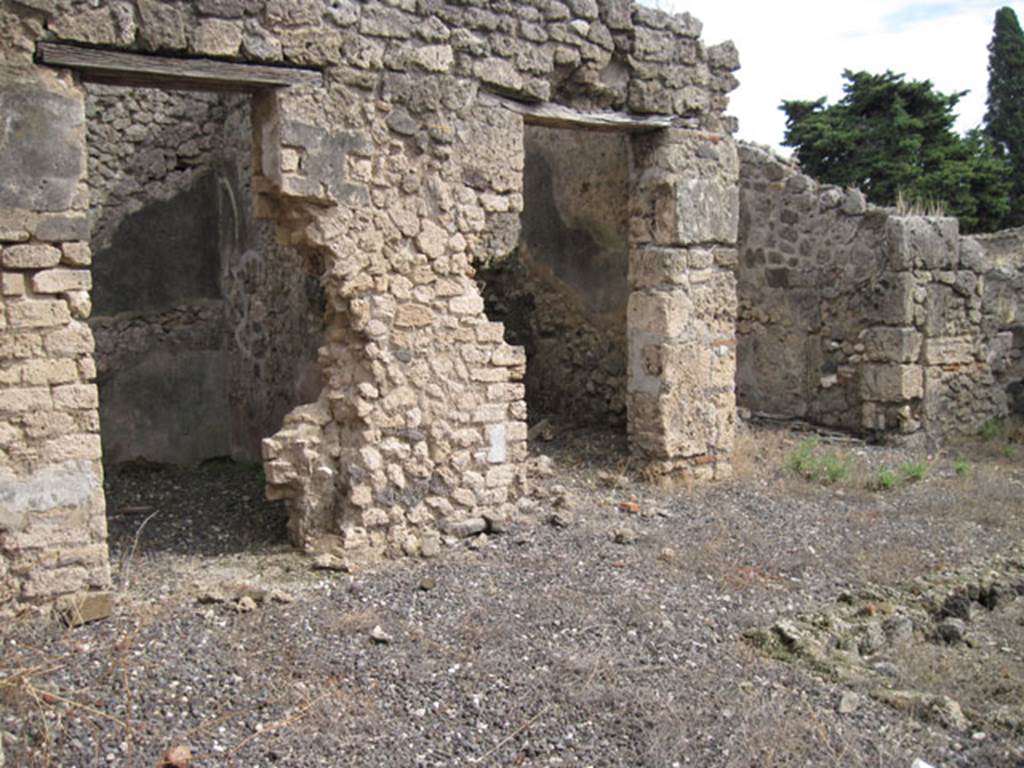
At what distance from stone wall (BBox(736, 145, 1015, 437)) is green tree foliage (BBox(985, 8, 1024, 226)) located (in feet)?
33.4

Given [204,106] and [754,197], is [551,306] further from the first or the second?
[204,106]

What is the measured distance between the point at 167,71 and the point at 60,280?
1.17m

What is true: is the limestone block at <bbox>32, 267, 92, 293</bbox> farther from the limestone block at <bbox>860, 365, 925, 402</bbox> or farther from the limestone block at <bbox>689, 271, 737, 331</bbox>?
the limestone block at <bbox>860, 365, 925, 402</bbox>


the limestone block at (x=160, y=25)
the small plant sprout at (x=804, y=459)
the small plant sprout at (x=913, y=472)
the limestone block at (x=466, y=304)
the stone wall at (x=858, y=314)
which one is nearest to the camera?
the limestone block at (x=160, y=25)

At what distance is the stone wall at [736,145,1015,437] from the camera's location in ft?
30.2

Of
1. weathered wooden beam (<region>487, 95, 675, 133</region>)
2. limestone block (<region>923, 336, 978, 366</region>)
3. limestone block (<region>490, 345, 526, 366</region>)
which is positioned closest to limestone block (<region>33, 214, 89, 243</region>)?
limestone block (<region>490, 345, 526, 366</region>)

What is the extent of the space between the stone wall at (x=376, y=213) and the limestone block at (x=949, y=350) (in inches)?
168

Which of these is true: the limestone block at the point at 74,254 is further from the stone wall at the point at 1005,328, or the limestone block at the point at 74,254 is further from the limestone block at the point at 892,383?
the stone wall at the point at 1005,328

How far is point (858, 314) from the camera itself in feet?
30.9

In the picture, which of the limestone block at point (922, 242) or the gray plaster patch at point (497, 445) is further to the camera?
the limestone block at point (922, 242)

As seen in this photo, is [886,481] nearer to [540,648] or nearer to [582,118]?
[582,118]

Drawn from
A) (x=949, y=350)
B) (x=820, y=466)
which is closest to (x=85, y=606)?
(x=820, y=466)

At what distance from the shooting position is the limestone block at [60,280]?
4.55 m

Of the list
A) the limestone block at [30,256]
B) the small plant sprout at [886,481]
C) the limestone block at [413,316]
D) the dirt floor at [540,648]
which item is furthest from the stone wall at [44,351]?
the small plant sprout at [886,481]
